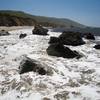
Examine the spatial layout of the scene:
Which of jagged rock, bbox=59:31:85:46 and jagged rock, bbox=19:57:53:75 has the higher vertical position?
jagged rock, bbox=59:31:85:46

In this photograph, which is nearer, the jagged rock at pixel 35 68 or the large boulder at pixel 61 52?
the jagged rock at pixel 35 68

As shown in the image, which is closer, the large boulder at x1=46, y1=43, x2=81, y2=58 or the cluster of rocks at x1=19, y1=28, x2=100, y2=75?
the cluster of rocks at x1=19, y1=28, x2=100, y2=75

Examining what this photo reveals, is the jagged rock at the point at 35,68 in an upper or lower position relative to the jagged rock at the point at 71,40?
lower

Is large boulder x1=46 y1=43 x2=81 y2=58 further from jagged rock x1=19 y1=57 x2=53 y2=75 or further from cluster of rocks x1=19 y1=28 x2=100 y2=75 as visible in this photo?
jagged rock x1=19 y1=57 x2=53 y2=75

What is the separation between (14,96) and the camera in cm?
932

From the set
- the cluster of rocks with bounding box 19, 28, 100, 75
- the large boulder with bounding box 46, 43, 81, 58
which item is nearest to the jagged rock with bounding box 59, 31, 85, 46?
the cluster of rocks with bounding box 19, 28, 100, 75

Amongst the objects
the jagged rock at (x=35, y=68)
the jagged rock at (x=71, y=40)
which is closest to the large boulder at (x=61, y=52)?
the jagged rock at (x=35, y=68)

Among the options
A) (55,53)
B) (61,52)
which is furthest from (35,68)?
(61,52)

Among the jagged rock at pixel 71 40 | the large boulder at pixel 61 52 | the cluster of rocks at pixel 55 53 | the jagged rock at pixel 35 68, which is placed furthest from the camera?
the jagged rock at pixel 71 40

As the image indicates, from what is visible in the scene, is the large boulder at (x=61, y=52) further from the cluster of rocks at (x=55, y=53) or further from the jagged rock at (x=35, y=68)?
the jagged rock at (x=35, y=68)

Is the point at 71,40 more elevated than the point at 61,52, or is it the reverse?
the point at 71,40

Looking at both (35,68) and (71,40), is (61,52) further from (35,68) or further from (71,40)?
(71,40)

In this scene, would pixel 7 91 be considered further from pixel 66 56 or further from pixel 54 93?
pixel 66 56

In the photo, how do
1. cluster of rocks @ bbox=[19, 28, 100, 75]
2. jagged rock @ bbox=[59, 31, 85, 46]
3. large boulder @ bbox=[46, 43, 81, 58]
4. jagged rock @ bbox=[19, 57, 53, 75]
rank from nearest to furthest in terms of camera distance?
jagged rock @ bbox=[19, 57, 53, 75] < cluster of rocks @ bbox=[19, 28, 100, 75] < large boulder @ bbox=[46, 43, 81, 58] < jagged rock @ bbox=[59, 31, 85, 46]
